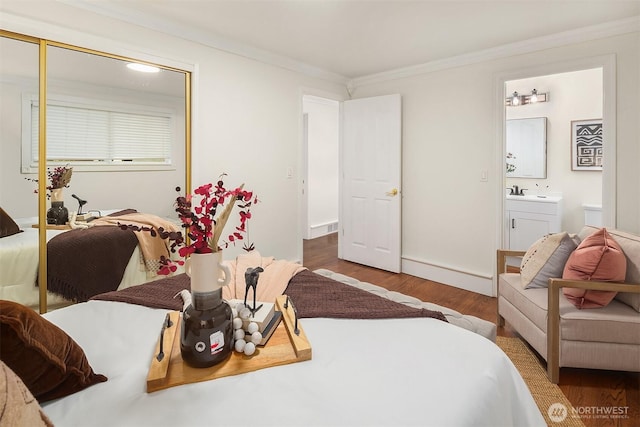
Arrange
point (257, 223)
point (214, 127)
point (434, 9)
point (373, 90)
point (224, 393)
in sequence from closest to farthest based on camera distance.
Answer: point (224, 393)
point (434, 9)
point (214, 127)
point (257, 223)
point (373, 90)

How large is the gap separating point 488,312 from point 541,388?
1201 millimetres

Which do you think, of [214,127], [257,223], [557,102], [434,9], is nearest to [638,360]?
[434,9]

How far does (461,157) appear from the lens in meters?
3.80

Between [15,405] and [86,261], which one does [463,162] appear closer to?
[86,261]

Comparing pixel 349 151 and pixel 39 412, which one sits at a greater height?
pixel 349 151

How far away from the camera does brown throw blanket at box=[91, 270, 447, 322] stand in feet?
4.78

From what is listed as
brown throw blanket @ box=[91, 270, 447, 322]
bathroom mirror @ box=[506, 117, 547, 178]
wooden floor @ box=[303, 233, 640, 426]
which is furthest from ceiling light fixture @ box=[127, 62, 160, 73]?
bathroom mirror @ box=[506, 117, 547, 178]

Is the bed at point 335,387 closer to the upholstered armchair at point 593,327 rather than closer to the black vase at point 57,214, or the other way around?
the upholstered armchair at point 593,327

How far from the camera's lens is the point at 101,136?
2662 millimetres

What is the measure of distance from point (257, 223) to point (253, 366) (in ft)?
8.84

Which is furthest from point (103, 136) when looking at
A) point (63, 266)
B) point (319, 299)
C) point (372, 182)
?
point (372, 182)

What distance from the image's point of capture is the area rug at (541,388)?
1.82 meters

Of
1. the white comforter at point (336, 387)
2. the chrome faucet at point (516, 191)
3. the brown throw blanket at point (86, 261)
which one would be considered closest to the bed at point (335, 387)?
the white comforter at point (336, 387)

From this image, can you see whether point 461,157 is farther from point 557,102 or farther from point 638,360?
point 638,360
